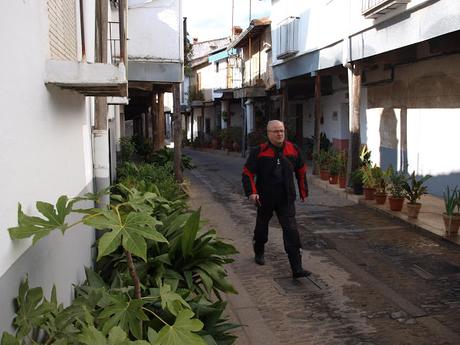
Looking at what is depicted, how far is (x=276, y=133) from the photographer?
5957mm

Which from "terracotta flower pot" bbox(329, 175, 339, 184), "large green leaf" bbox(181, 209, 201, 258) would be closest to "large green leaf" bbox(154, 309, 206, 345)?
"large green leaf" bbox(181, 209, 201, 258)

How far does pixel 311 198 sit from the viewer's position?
12.1 m

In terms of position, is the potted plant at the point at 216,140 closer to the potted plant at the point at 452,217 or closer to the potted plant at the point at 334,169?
the potted plant at the point at 334,169

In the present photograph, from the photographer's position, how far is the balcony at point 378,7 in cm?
896

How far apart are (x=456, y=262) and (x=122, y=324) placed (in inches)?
215

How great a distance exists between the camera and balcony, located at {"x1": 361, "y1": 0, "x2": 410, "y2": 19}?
353 inches

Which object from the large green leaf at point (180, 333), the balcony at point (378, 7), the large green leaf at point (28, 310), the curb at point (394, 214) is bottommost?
the curb at point (394, 214)

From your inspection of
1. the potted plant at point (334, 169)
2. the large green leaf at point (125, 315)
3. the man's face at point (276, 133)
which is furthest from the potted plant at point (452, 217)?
Answer: the large green leaf at point (125, 315)

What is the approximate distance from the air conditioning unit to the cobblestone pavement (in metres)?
7.32

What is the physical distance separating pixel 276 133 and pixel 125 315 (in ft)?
12.6

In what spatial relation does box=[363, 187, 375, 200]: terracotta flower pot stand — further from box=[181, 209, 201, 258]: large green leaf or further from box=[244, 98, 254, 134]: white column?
box=[244, 98, 254, 134]: white column

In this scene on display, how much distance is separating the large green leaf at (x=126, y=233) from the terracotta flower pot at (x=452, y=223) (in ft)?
21.2

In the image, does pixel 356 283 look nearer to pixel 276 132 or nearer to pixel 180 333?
pixel 276 132

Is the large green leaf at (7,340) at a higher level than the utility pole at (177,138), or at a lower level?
lower
